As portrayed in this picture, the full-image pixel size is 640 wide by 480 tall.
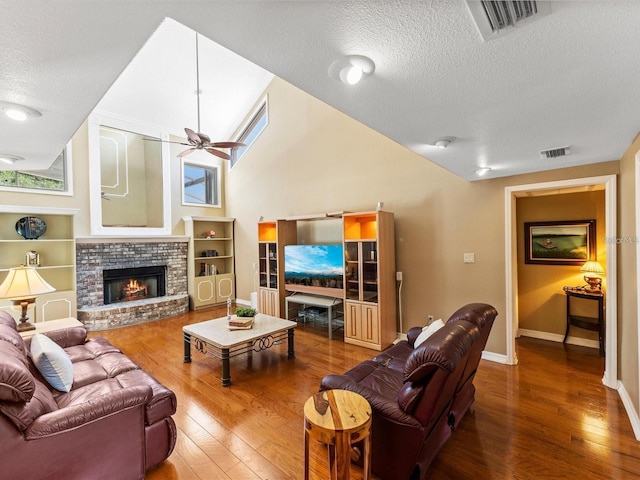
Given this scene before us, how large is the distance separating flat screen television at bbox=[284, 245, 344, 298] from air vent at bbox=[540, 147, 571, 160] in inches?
106

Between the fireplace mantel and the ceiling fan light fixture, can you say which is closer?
the ceiling fan light fixture

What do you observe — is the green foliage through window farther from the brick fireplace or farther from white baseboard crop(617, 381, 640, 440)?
white baseboard crop(617, 381, 640, 440)

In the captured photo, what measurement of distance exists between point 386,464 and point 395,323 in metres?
2.65

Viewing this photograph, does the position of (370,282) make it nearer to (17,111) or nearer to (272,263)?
(272,263)

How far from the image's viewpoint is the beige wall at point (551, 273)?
3.95 m

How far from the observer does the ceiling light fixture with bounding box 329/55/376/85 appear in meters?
1.26

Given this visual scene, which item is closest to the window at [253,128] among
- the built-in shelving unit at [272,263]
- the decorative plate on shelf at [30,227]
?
the built-in shelving unit at [272,263]

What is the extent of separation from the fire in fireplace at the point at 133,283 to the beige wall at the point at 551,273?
6801mm

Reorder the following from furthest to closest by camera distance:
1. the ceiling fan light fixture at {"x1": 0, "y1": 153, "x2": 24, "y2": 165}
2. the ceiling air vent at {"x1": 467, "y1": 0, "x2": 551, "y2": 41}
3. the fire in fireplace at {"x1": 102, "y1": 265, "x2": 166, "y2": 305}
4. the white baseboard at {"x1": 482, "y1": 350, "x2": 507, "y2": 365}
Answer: the fire in fireplace at {"x1": 102, "y1": 265, "x2": 166, "y2": 305} → the white baseboard at {"x1": 482, "y1": 350, "x2": 507, "y2": 365} → the ceiling fan light fixture at {"x1": 0, "y1": 153, "x2": 24, "y2": 165} → the ceiling air vent at {"x1": 467, "y1": 0, "x2": 551, "y2": 41}

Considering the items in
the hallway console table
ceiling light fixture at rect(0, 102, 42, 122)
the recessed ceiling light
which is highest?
the recessed ceiling light

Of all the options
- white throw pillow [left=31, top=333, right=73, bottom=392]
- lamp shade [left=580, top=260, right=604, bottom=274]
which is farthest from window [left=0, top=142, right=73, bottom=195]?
lamp shade [left=580, top=260, right=604, bottom=274]

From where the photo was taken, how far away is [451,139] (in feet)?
7.45

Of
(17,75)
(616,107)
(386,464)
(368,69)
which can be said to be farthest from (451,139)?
(17,75)

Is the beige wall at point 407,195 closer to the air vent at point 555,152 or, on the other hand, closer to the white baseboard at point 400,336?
the white baseboard at point 400,336
